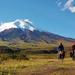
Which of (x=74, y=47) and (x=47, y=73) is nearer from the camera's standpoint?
(x=47, y=73)

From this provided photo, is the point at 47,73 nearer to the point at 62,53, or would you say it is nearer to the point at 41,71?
the point at 41,71

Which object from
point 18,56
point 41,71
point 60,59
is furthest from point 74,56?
point 41,71

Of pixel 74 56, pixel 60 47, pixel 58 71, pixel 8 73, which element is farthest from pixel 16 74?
pixel 74 56

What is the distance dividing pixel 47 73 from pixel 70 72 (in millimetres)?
1838

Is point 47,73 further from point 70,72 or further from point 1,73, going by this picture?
point 1,73

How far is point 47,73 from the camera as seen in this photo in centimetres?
2988

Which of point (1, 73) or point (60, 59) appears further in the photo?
point (60, 59)

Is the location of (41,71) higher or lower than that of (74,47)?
lower

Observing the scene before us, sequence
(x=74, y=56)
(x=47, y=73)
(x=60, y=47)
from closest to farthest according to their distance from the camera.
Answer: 1. (x=47, y=73)
2. (x=60, y=47)
3. (x=74, y=56)

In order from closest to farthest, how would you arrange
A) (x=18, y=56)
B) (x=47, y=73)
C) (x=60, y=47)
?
(x=47, y=73), (x=60, y=47), (x=18, y=56)

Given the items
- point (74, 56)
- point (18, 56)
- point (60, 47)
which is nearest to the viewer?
point (60, 47)

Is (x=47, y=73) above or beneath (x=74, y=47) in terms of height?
beneath

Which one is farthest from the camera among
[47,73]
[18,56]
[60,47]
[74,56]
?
[18,56]

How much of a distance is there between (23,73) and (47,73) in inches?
81.1
